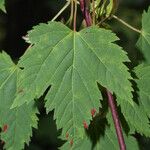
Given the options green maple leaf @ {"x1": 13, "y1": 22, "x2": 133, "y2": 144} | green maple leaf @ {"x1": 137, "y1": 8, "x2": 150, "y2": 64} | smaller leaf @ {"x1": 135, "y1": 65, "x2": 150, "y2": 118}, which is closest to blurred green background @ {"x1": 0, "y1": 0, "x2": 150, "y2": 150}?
green maple leaf @ {"x1": 137, "y1": 8, "x2": 150, "y2": 64}

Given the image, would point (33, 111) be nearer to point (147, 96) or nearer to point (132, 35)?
point (147, 96)

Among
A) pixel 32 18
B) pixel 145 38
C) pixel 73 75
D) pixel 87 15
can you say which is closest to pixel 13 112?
pixel 73 75

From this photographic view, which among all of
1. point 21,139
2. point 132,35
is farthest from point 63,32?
point 132,35

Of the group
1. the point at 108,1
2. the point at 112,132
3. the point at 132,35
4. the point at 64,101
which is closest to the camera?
the point at 64,101

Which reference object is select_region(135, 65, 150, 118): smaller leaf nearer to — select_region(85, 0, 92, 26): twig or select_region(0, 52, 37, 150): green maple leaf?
select_region(85, 0, 92, 26): twig

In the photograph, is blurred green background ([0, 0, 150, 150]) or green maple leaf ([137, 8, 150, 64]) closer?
green maple leaf ([137, 8, 150, 64])

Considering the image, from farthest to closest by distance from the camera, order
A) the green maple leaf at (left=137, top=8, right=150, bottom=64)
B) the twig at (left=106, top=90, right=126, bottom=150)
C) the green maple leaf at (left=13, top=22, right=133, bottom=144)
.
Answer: the green maple leaf at (left=137, top=8, right=150, bottom=64)
the twig at (left=106, top=90, right=126, bottom=150)
the green maple leaf at (left=13, top=22, right=133, bottom=144)
